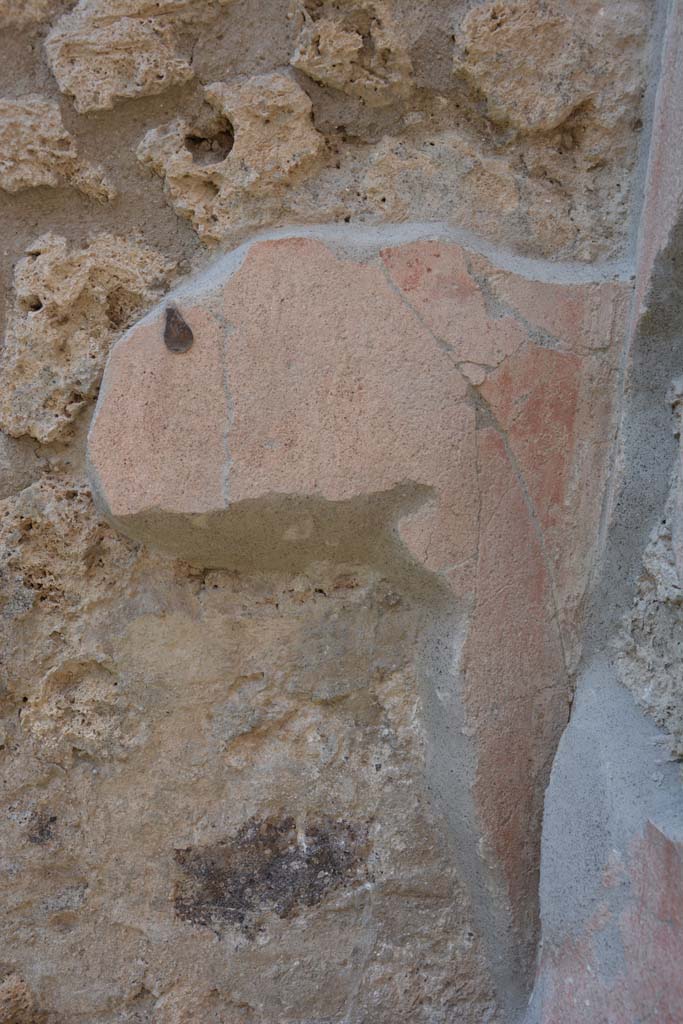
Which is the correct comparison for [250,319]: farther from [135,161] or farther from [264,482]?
[135,161]

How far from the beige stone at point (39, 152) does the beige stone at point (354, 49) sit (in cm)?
30

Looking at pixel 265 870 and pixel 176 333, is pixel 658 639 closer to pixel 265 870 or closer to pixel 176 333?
pixel 265 870

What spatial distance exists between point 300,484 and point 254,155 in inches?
16.5

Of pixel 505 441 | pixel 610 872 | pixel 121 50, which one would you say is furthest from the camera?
pixel 121 50

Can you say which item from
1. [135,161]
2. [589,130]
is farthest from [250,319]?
[589,130]

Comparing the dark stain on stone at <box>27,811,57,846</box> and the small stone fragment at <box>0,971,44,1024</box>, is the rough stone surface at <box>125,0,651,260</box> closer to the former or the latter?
the dark stain on stone at <box>27,811,57,846</box>

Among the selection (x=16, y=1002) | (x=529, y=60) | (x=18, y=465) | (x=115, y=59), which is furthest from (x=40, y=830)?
(x=529, y=60)

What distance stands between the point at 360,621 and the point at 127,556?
30 centimetres

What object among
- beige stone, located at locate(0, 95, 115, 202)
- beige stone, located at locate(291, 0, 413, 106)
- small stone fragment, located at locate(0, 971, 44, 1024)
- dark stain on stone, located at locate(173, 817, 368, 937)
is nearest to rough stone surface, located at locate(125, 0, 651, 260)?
beige stone, located at locate(291, 0, 413, 106)

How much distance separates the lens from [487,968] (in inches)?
44.8

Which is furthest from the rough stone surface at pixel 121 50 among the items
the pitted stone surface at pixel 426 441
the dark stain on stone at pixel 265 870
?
the dark stain on stone at pixel 265 870

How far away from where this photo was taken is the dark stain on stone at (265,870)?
1.17 metres

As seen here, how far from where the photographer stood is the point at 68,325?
4.07 ft

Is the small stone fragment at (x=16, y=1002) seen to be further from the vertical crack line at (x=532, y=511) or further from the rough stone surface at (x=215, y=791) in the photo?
the vertical crack line at (x=532, y=511)
